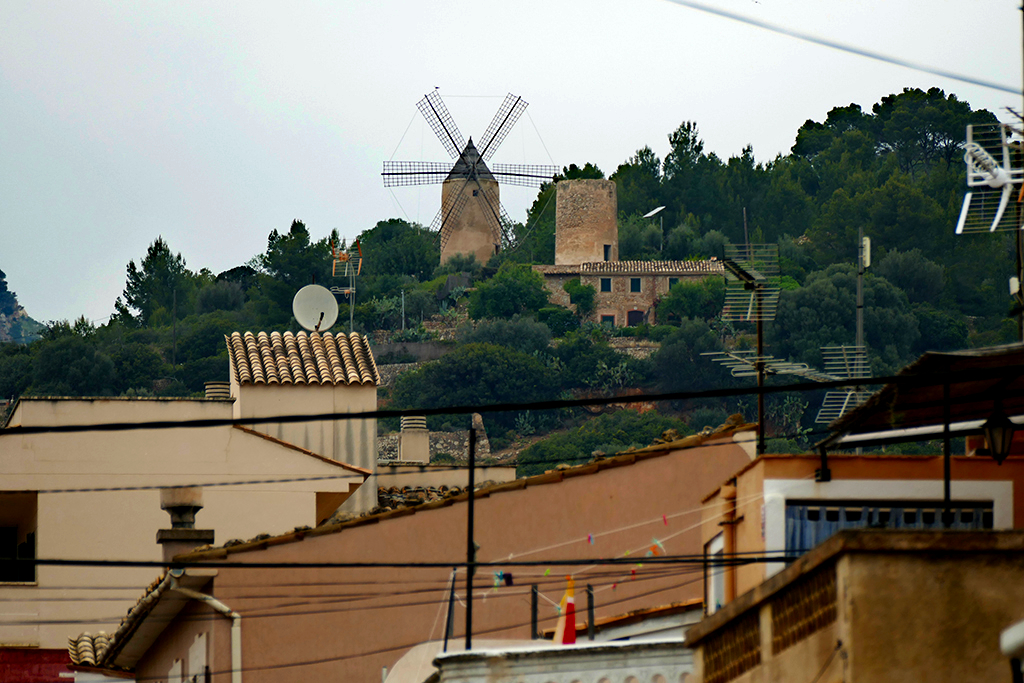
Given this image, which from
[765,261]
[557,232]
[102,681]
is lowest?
[102,681]

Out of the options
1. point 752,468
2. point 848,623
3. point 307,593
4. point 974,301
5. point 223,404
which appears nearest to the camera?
point 848,623

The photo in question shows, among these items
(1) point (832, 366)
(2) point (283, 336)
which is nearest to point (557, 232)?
(2) point (283, 336)

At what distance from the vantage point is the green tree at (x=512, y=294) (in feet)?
248

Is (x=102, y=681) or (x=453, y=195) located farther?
(x=453, y=195)

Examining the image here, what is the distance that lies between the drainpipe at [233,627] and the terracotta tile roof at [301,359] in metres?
6.15

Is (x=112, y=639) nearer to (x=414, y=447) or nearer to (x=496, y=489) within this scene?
(x=496, y=489)

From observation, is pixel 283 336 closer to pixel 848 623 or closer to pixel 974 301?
pixel 848 623

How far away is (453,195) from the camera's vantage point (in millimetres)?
77438

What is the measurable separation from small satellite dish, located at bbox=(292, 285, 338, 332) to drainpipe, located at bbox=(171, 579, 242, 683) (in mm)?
8522

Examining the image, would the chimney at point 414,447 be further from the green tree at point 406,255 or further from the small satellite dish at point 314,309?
the green tree at point 406,255

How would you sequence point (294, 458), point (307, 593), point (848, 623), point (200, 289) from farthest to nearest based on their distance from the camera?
point (200, 289)
point (294, 458)
point (307, 593)
point (848, 623)

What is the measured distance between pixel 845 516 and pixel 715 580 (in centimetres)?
146

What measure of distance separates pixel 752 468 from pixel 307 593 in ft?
13.9

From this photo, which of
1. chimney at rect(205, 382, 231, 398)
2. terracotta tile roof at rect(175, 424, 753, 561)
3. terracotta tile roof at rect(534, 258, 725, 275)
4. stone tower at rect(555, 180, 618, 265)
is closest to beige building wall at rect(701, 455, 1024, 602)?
terracotta tile roof at rect(175, 424, 753, 561)
